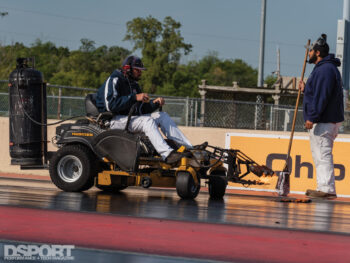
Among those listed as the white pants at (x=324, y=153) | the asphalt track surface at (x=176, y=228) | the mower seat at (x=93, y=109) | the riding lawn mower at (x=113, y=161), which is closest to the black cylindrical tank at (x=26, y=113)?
the riding lawn mower at (x=113, y=161)

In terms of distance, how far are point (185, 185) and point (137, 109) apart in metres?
1.58

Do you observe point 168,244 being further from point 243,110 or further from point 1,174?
point 243,110

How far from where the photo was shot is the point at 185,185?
31.5 ft

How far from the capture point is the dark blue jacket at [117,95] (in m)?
10.2

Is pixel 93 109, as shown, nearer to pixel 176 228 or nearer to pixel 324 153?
pixel 324 153

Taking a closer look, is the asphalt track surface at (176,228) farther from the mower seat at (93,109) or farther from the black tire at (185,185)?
the mower seat at (93,109)

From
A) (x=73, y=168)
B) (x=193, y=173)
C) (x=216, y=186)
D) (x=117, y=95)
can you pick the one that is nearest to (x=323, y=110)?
(x=216, y=186)

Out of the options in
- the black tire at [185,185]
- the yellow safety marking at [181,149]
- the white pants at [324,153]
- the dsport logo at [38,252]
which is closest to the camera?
the dsport logo at [38,252]

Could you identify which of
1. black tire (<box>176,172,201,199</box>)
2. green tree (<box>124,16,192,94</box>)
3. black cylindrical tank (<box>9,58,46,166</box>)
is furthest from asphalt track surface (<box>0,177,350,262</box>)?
green tree (<box>124,16,192,94</box>)

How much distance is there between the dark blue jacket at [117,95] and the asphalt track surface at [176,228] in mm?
1351

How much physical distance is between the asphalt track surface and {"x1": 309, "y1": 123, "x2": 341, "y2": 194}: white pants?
16.8 inches

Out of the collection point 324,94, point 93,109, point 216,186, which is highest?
point 324,94

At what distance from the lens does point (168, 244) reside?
20.0 feet

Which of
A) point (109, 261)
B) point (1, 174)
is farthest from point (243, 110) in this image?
point (109, 261)
